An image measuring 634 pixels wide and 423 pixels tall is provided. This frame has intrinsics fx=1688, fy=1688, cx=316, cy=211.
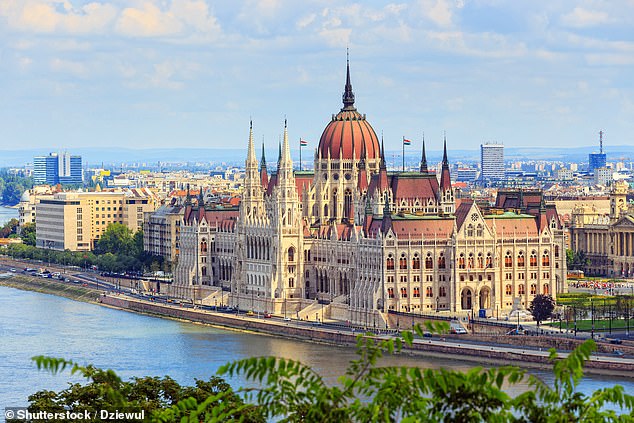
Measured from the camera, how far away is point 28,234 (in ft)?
614

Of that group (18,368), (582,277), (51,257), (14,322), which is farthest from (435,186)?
(51,257)

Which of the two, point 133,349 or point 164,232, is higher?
point 164,232

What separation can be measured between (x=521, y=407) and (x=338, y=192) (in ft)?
302

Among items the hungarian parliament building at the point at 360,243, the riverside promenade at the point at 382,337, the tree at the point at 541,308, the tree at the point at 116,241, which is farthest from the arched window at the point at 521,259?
the tree at the point at 116,241

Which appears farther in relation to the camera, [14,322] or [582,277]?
[582,277]

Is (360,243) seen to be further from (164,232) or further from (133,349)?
(164,232)

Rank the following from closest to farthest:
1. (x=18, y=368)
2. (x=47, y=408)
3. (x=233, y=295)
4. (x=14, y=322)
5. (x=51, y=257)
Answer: (x=47, y=408)
(x=18, y=368)
(x=14, y=322)
(x=233, y=295)
(x=51, y=257)

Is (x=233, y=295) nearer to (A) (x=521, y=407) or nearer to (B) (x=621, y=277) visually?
(B) (x=621, y=277)

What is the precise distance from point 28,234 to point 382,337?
100 m

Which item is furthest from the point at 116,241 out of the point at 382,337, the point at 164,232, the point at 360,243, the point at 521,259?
the point at 382,337

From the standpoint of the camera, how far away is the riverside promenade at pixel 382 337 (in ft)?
268

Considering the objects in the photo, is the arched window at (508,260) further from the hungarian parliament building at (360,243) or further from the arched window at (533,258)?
the arched window at (533,258)

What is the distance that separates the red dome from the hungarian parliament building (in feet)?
0.31

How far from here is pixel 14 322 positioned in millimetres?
109500
